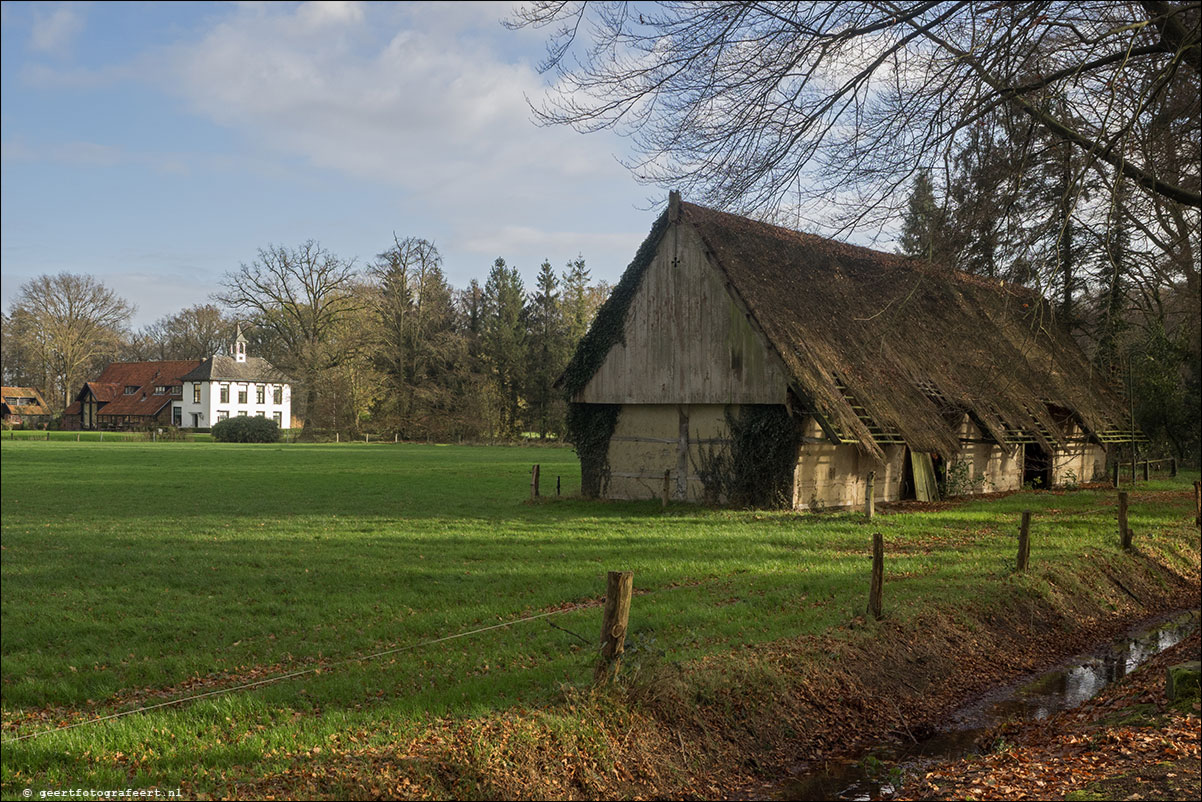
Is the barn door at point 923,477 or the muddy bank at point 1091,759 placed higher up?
the barn door at point 923,477

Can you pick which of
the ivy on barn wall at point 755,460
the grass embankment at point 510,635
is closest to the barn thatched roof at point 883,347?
the ivy on barn wall at point 755,460

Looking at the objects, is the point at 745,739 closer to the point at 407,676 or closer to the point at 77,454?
the point at 407,676

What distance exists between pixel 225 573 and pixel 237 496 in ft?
44.4

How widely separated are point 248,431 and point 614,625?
65868mm

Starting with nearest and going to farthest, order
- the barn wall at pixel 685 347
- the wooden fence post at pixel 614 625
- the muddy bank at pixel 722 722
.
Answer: the muddy bank at pixel 722 722, the wooden fence post at pixel 614 625, the barn wall at pixel 685 347

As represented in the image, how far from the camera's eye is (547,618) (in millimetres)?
10742

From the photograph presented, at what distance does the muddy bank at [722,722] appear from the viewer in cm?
636

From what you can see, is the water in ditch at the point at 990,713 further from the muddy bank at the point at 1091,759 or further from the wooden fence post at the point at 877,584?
the wooden fence post at the point at 877,584

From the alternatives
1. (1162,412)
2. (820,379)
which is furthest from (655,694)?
(1162,412)

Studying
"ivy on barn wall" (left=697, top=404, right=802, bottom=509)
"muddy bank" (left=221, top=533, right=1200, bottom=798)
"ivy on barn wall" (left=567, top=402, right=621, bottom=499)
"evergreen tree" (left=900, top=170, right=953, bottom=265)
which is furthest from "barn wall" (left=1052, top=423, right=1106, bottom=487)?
"muddy bank" (left=221, top=533, right=1200, bottom=798)

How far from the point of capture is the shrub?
67.6m

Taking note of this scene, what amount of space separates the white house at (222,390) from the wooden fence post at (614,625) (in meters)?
79.8

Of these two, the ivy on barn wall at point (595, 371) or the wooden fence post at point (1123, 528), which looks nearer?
the wooden fence post at point (1123, 528)

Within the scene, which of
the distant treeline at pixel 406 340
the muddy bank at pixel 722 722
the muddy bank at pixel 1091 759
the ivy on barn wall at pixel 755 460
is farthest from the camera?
the distant treeline at pixel 406 340
